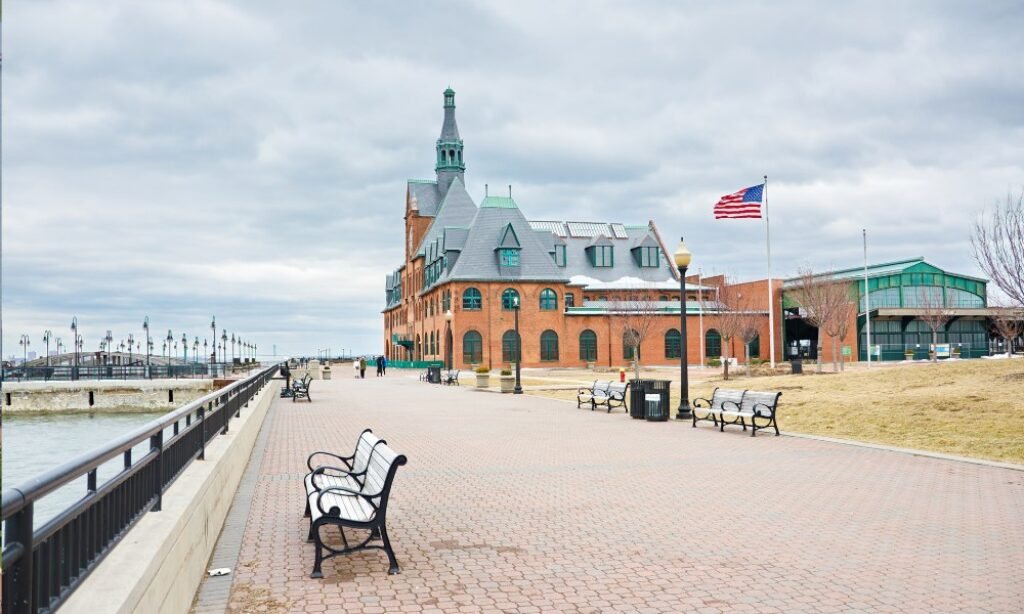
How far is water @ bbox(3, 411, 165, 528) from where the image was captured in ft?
89.3

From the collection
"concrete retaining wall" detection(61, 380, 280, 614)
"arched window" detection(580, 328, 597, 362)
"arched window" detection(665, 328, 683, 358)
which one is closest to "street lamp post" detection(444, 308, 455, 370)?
"arched window" detection(580, 328, 597, 362)

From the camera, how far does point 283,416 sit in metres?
23.6

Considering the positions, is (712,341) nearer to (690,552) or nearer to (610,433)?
(610,433)

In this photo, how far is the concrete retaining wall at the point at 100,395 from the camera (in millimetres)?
56531

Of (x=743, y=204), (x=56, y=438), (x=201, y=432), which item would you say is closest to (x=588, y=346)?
(x=743, y=204)

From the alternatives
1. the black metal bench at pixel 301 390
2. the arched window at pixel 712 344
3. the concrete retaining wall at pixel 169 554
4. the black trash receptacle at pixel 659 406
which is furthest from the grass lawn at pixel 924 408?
the arched window at pixel 712 344

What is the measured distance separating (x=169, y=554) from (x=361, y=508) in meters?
2.48

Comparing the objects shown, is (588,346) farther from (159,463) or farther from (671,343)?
(159,463)

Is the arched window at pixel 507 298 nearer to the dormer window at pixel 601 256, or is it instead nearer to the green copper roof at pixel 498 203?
the green copper roof at pixel 498 203

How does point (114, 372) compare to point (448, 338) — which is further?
point (448, 338)

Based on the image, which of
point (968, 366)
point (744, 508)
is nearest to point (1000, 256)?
point (968, 366)

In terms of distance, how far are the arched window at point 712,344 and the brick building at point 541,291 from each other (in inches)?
4.5

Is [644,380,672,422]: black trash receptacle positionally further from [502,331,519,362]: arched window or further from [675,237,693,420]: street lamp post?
[502,331,519,362]: arched window

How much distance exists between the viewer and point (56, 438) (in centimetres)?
4575
